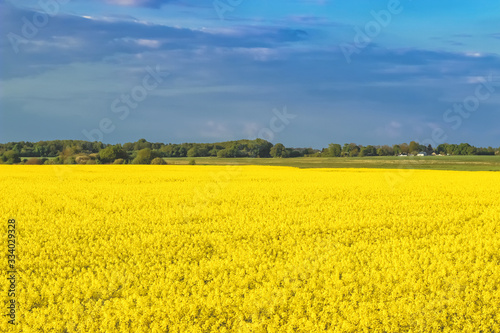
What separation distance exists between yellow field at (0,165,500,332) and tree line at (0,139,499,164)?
2105 inches

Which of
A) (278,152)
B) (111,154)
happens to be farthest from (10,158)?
(278,152)

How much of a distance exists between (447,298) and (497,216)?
9.26 metres

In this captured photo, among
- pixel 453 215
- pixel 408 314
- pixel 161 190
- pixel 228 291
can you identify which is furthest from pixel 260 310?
pixel 161 190

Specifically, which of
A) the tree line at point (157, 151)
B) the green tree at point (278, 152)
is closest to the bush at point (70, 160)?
the tree line at point (157, 151)

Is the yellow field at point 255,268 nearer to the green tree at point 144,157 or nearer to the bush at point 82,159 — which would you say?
the bush at point 82,159

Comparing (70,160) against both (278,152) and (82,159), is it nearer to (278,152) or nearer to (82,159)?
(82,159)

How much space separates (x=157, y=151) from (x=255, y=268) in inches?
2776

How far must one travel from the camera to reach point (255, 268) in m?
9.27

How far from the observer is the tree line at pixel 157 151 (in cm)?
6875

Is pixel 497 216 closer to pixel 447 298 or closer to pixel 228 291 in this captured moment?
pixel 447 298

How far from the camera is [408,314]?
7199mm

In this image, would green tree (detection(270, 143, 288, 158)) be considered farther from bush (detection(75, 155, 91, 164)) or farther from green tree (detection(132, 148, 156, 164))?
bush (detection(75, 155, 91, 164))

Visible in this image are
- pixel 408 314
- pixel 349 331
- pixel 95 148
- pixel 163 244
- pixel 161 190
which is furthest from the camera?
pixel 95 148

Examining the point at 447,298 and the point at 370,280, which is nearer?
the point at 447,298
